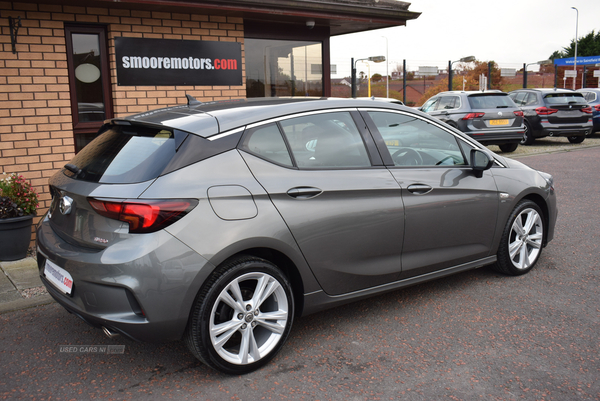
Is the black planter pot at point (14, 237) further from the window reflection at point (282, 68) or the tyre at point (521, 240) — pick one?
the tyre at point (521, 240)

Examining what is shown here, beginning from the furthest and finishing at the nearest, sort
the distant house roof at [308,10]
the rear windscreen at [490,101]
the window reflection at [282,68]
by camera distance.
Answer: the rear windscreen at [490,101] → the window reflection at [282,68] → the distant house roof at [308,10]

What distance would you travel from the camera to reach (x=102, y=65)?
6660 millimetres

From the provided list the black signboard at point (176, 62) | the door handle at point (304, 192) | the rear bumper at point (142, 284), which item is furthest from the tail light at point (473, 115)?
the rear bumper at point (142, 284)

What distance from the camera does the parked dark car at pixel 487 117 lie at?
13.8m

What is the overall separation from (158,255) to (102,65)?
4607 mm

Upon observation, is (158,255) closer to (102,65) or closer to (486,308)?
(486,308)

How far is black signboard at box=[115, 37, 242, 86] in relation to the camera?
6703mm

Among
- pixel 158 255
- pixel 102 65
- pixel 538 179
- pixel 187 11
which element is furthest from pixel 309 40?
pixel 158 255

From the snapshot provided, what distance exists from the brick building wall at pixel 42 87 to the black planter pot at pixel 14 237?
0.67m

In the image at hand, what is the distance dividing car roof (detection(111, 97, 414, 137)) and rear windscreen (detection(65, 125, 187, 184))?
0.07 metres

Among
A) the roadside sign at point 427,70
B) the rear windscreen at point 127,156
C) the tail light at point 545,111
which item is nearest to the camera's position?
the rear windscreen at point 127,156

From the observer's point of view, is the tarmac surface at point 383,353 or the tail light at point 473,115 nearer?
the tarmac surface at point 383,353

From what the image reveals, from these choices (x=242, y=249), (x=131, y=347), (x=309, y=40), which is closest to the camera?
(x=242, y=249)

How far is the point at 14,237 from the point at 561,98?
52.7ft
